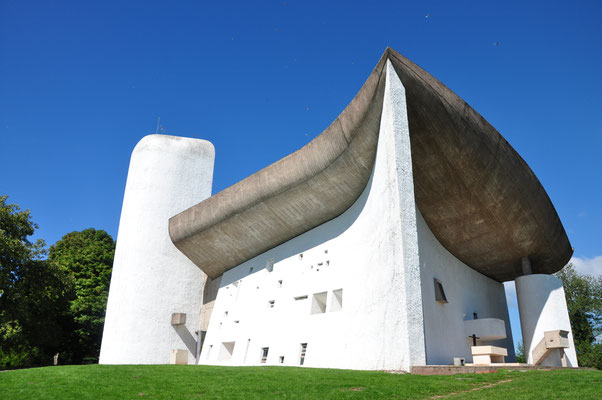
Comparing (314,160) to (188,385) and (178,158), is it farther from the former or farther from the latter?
(178,158)

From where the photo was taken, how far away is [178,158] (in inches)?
1038

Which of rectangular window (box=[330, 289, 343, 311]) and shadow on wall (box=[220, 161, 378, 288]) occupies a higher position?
shadow on wall (box=[220, 161, 378, 288])

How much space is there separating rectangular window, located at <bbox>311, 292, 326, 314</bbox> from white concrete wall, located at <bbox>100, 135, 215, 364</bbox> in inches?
386

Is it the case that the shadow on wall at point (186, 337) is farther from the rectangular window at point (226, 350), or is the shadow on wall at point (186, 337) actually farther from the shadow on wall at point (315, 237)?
the shadow on wall at point (315, 237)

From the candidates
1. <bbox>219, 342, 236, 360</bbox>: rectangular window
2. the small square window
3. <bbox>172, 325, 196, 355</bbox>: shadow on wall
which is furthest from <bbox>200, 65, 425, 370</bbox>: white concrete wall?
<bbox>172, 325, 196, 355</bbox>: shadow on wall

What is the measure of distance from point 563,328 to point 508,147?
8570mm

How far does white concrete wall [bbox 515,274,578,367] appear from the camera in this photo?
19.1m

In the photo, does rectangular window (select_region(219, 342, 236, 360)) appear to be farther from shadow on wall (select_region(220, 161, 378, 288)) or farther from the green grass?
the green grass

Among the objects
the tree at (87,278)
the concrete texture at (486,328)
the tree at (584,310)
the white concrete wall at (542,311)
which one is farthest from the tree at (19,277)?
the tree at (584,310)

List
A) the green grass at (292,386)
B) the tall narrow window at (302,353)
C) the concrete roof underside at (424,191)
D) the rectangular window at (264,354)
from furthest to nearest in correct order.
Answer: the rectangular window at (264,354), the tall narrow window at (302,353), the concrete roof underside at (424,191), the green grass at (292,386)

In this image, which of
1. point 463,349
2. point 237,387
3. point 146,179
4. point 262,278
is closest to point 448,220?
point 463,349

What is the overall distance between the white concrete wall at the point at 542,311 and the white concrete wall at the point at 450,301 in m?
1.95

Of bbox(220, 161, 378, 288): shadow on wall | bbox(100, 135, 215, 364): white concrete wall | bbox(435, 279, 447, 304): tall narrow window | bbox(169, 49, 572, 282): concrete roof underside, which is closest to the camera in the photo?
bbox(169, 49, 572, 282): concrete roof underside

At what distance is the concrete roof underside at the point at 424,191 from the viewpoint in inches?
567
